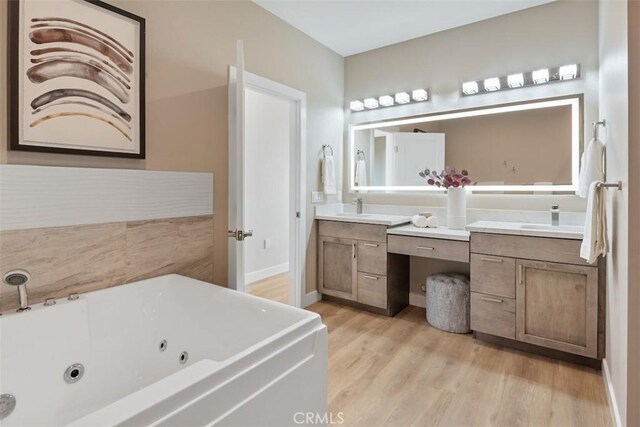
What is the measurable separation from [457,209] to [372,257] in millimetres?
839

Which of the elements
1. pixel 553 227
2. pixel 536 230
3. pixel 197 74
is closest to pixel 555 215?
pixel 553 227

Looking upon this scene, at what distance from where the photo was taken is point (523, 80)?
9.02 ft

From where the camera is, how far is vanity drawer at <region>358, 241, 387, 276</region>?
3008 millimetres

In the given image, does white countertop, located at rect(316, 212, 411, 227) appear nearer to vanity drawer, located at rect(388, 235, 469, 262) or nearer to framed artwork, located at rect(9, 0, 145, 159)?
vanity drawer, located at rect(388, 235, 469, 262)

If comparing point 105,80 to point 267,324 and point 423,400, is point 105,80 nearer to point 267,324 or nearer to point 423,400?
point 267,324

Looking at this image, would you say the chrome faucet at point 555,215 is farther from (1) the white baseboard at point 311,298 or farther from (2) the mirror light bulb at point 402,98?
(1) the white baseboard at point 311,298

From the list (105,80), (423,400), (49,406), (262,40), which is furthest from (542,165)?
(49,406)

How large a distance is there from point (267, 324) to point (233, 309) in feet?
0.78

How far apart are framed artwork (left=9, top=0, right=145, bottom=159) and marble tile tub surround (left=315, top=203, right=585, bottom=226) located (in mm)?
1978

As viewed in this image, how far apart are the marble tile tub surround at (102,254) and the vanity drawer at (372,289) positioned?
1.43 metres

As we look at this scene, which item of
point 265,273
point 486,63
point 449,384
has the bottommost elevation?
point 449,384

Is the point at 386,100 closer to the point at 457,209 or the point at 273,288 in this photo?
the point at 457,209

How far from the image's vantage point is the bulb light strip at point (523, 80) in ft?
8.43

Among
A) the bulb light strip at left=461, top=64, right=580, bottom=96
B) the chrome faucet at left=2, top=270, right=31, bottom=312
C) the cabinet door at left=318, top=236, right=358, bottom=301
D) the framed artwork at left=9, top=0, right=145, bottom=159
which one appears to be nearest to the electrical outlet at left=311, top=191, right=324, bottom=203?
the cabinet door at left=318, top=236, right=358, bottom=301
